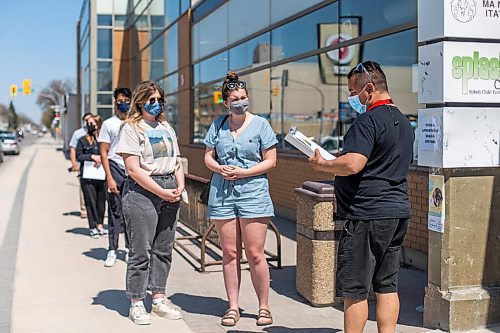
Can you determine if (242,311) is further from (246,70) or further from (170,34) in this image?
(170,34)

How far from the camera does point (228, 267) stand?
576 centimetres

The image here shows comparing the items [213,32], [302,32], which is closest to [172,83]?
[213,32]

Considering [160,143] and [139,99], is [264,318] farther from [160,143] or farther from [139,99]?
[139,99]

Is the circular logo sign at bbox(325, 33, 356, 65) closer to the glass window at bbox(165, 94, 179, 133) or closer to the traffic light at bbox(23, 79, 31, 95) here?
the glass window at bbox(165, 94, 179, 133)

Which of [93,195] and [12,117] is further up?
[12,117]

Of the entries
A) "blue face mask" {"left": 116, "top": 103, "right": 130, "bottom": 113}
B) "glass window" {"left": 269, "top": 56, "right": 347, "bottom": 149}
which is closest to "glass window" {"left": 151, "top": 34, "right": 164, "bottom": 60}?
"glass window" {"left": 269, "top": 56, "right": 347, "bottom": 149}

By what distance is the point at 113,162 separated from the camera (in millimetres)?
8328

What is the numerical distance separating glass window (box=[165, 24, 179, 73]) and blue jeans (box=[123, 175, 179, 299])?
1740 centimetres

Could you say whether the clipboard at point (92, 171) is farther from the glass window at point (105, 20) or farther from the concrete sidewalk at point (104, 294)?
the glass window at point (105, 20)

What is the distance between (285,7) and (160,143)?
7797 mm

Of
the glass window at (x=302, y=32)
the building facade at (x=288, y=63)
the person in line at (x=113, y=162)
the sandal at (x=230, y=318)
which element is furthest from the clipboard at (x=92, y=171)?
the sandal at (x=230, y=318)

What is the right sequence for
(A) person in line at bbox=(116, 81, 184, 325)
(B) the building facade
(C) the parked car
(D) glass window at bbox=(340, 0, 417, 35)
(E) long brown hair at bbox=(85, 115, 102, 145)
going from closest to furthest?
(A) person in line at bbox=(116, 81, 184, 325) → (D) glass window at bbox=(340, 0, 417, 35) → (B) the building facade → (E) long brown hair at bbox=(85, 115, 102, 145) → (C) the parked car

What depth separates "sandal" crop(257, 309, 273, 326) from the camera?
5629 millimetres

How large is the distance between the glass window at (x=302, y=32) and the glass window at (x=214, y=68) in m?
4.05
